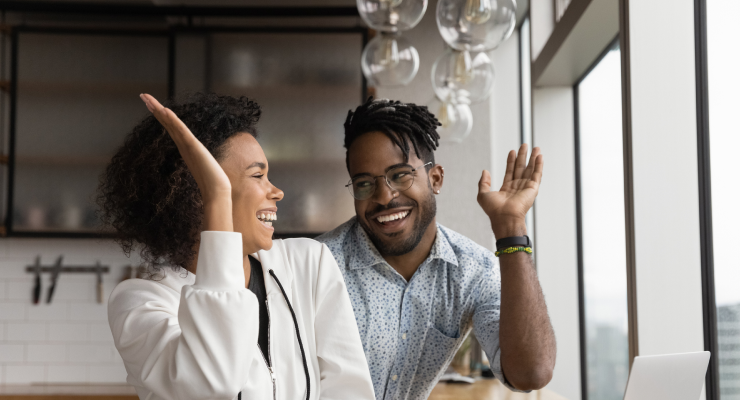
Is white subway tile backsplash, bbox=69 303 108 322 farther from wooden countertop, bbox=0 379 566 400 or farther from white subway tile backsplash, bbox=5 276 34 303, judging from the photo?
wooden countertop, bbox=0 379 566 400

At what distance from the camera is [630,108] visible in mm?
1853

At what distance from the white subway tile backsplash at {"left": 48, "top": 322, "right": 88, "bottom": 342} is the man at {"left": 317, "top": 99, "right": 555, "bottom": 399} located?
2670 millimetres

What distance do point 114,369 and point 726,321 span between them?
3.38 meters

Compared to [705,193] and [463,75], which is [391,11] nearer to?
[463,75]

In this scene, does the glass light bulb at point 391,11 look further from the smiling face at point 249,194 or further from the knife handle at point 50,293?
the knife handle at point 50,293

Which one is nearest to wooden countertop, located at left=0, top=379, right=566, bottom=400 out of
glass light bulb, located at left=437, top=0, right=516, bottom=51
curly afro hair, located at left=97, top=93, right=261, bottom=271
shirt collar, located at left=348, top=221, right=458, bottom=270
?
shirt collar, located at left=348, top=221, right=458, bottom=270

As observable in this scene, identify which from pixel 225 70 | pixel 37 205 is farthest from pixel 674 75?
pixel 37 205

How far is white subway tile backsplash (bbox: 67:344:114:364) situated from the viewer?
3.79 meters

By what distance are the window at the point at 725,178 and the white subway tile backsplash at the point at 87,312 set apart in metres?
3.39

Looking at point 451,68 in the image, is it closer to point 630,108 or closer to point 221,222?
point 630,108

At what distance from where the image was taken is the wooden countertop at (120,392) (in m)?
2.56

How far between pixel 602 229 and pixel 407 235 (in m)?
1.79

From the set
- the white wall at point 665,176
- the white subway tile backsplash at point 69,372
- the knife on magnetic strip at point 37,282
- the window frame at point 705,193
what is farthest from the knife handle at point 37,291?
the window frame at point 705,193

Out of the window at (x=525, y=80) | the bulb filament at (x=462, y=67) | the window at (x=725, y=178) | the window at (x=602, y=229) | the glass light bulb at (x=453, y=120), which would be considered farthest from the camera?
the window at (x=525, y=80)
